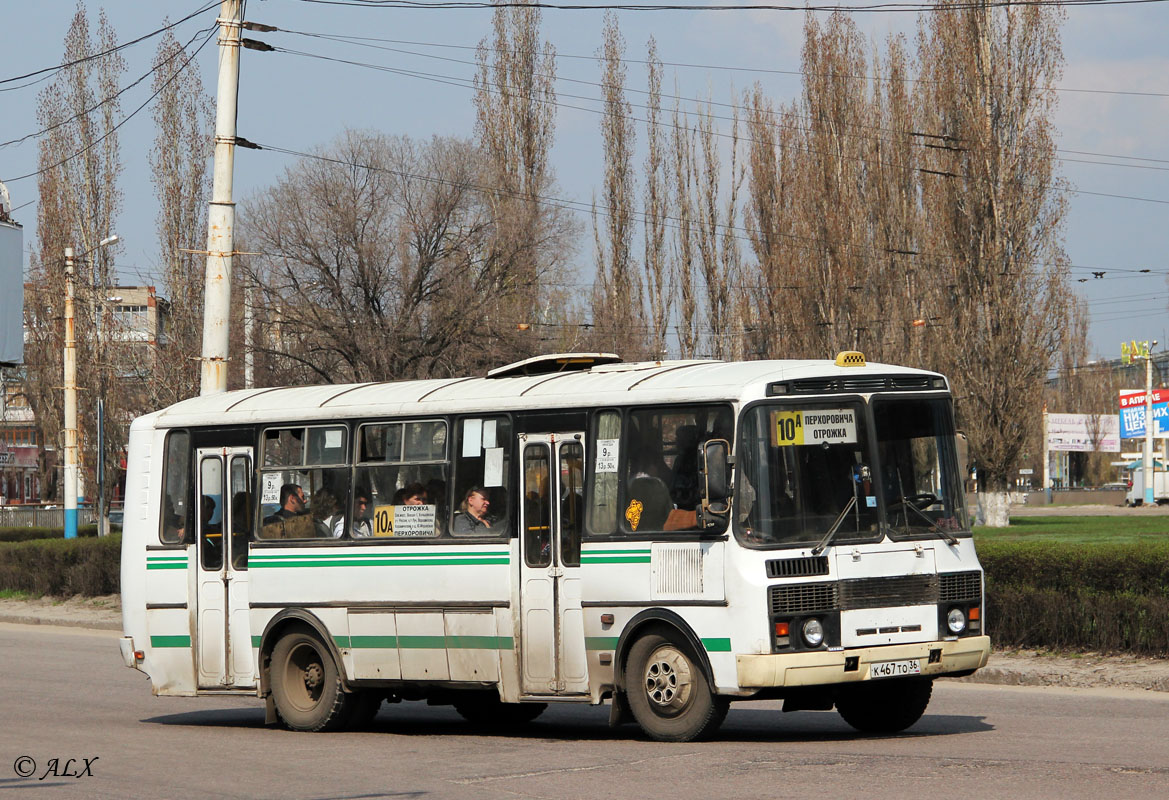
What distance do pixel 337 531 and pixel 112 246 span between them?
47142 millimetres

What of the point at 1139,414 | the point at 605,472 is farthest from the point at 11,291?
the point at 1139,414

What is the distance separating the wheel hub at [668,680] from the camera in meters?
10.8

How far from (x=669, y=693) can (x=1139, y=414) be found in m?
84.4

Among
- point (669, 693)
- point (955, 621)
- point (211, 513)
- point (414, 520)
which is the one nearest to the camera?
point (669, 693)

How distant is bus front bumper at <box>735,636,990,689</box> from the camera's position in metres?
10.3

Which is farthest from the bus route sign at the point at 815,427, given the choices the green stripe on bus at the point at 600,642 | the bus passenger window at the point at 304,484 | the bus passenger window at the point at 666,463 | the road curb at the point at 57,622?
the road curb at the point at 57,622

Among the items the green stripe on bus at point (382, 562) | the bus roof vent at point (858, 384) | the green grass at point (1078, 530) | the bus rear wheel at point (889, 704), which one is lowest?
the green grass at point (1078, 530)

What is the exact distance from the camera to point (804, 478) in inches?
422

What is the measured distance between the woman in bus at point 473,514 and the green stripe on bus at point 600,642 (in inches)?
48.0

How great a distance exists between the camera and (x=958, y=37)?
46969 millimetres

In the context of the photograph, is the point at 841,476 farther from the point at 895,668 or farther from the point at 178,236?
the point at 178,236

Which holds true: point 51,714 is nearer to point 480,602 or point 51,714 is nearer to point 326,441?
point 326,441

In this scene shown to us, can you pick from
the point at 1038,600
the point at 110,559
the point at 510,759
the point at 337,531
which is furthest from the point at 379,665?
the point at 110,559

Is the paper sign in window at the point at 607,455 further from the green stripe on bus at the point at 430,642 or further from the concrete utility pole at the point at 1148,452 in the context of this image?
the concrete utility pole at the point at 1148,452
